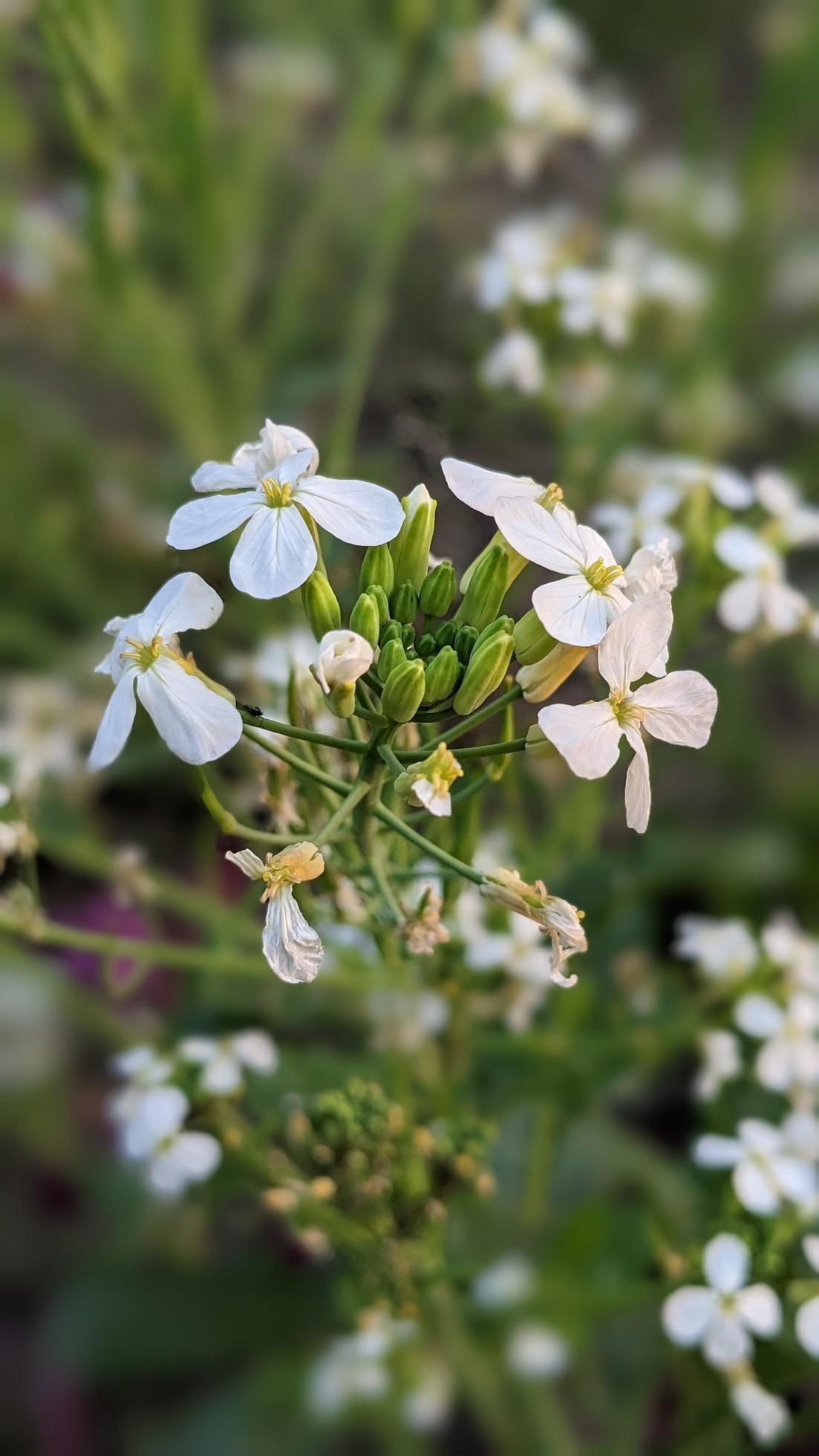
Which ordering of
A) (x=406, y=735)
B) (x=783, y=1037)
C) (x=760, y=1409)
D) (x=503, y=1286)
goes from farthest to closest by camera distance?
(x=503, y=1286) < (x=783, y=1037) < (x=760, y=1409) < (x=406, y=735)

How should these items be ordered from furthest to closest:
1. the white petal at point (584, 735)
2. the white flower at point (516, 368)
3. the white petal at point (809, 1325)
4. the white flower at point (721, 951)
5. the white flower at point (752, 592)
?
the white flower at point (516, 368)
the white flower at point (721, 951)
the white flower at point (752, 592)
the white petal at point (809, 1325)
the white petal at point (584, 735)

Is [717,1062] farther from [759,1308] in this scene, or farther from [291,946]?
[291,946]

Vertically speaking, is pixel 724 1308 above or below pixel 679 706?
below

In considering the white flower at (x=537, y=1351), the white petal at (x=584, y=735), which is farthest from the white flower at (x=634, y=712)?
the white flower at (x=537, y=1351)

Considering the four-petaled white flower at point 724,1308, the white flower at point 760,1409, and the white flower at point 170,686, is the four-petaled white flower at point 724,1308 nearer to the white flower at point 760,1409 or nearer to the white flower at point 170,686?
the white flower at point 760,1409

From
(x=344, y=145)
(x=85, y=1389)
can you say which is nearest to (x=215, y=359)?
(x=344, y=145)

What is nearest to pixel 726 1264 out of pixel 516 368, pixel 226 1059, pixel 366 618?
pixel 226 1059

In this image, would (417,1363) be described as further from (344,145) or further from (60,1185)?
(344,145)
